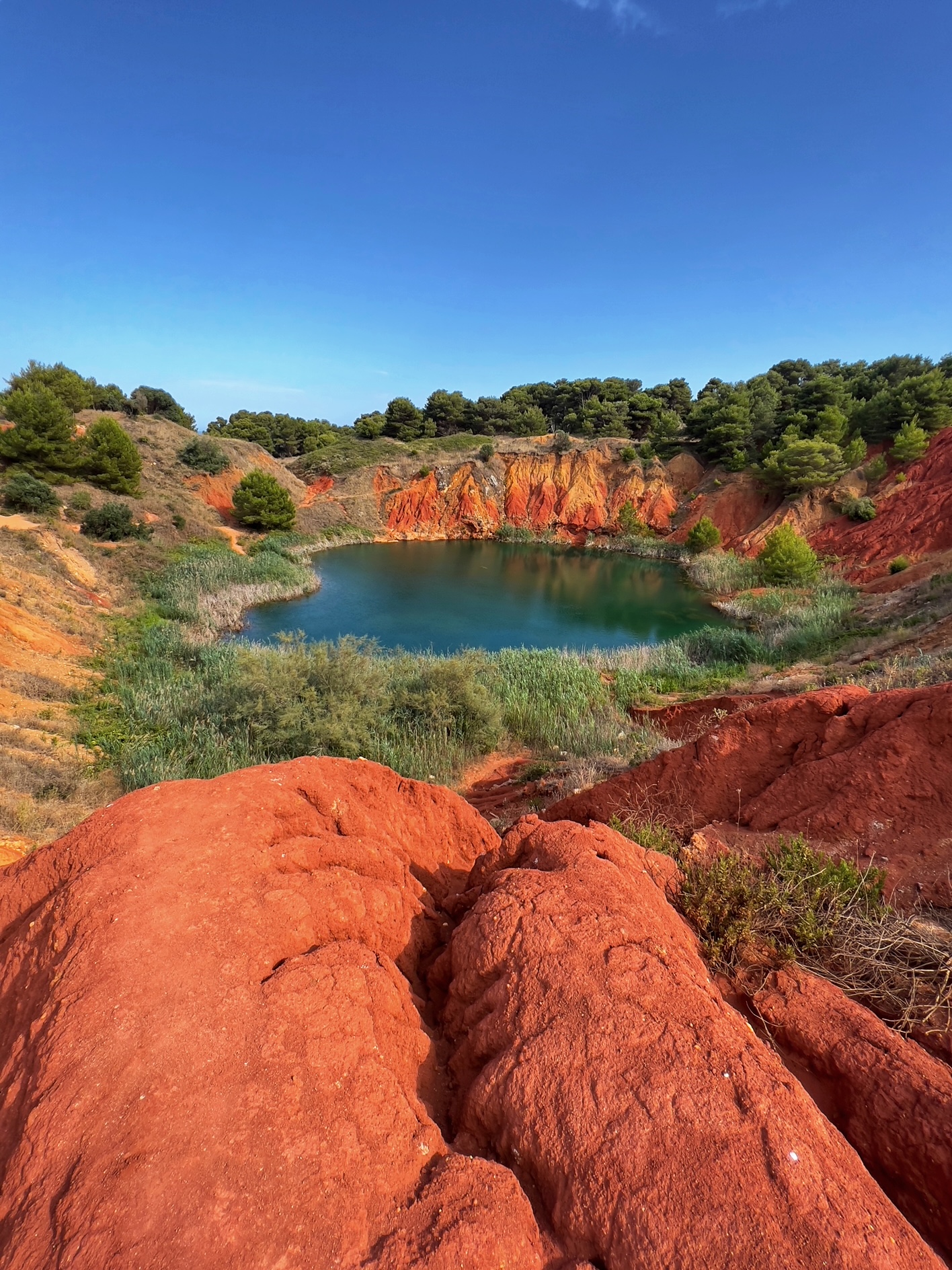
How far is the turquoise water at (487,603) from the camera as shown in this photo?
1981 centimetres

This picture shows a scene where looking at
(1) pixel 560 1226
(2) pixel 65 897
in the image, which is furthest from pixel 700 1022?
(2) pixel 65 897

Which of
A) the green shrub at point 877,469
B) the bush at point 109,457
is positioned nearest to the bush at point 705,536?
the green shrub at point 877,469

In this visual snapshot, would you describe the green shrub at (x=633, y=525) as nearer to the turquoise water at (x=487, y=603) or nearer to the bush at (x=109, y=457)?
the turquoise water at (x=487, y=603)

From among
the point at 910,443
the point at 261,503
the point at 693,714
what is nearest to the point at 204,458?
the point at 261,503

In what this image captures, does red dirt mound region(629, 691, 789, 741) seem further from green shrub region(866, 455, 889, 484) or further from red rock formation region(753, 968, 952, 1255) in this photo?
green shrub region(866, 455, 889, 484)

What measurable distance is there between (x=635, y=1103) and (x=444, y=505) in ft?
134

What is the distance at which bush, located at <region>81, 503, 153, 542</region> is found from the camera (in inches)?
885

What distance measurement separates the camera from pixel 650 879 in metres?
3.28

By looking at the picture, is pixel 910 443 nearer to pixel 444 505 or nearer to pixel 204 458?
pixel 444 505

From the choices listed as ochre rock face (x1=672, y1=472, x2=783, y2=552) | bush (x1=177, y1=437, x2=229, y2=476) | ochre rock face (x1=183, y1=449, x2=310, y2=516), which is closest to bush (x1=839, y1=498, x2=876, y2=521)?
ochre rock face (x1=672, y1=472, x2=783, y2=552)

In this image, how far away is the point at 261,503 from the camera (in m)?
31.0

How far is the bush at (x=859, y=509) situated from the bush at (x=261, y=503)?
3026cm

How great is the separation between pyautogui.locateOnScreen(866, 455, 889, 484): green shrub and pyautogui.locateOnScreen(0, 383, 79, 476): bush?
39076mm

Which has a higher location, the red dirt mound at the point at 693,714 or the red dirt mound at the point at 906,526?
the red dirt mound at the point at 906,526
